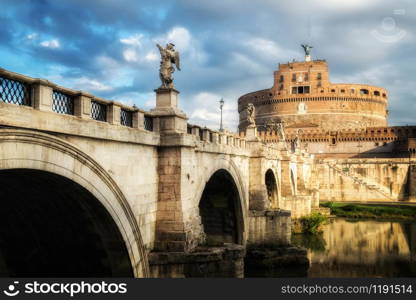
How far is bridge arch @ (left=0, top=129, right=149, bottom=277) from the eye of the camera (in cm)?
764

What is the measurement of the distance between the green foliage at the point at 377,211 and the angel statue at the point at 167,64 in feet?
130

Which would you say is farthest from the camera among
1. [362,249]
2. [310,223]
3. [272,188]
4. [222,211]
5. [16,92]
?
[310,223]

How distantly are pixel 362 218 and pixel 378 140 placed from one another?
1289 inches

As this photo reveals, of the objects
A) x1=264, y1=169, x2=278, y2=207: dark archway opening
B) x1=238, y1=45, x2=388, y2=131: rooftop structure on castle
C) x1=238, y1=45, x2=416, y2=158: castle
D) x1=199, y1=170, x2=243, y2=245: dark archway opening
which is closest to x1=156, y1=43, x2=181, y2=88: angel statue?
x1=199, y1=170, x2=243, y2=245: dark archway opening

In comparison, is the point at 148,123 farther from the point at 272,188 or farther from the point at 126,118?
the point at 272,188

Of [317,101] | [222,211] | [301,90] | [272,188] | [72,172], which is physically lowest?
[222,211]

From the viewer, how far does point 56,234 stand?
1134 centimetres

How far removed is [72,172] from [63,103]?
1.45 meters

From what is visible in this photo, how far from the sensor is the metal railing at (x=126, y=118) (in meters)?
11.3

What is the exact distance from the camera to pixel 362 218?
47.5m

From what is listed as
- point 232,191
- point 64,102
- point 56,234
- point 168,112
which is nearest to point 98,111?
point 64,102

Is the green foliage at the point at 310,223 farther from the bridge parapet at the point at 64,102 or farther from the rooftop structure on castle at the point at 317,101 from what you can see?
the rooftop structure on castle at the point at 317,101

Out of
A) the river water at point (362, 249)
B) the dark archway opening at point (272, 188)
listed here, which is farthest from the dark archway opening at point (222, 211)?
the dark archway opening at point (272, 188)

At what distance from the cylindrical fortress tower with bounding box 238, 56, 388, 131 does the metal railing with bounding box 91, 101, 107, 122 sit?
8095cm
